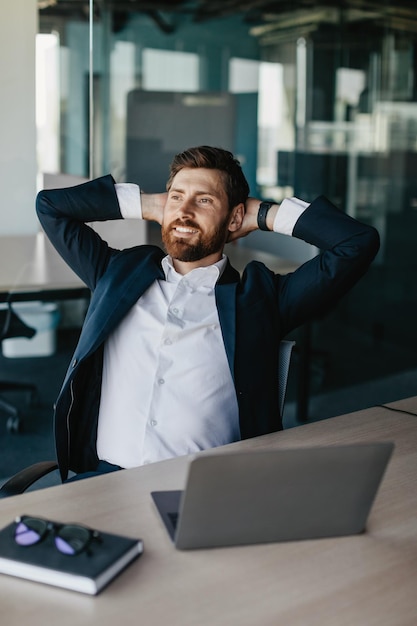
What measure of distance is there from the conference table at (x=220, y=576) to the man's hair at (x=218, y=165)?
85cm

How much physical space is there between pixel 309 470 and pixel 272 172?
4.28 meters

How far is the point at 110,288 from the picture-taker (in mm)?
2049

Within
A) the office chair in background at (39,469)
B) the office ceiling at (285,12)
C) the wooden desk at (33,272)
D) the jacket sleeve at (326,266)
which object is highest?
the office ceiling at (285,12)

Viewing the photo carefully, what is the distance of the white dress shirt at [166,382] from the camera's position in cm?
198

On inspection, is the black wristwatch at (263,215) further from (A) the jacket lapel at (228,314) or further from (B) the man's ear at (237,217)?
(A) the jacket lapel at (228,314)

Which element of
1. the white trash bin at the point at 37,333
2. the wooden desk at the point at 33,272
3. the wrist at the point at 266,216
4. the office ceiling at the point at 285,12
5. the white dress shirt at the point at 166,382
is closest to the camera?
the white dress shirt at the point at 166,382

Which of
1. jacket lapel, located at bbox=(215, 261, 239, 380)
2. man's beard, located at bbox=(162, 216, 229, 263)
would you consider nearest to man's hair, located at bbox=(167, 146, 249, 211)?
man's beard, located at bbox=(162, 216, 229, 263)

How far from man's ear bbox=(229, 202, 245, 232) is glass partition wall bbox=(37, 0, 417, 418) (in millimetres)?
2093

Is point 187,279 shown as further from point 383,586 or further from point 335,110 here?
point 335,110

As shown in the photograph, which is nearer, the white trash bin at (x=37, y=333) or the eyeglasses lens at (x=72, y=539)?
the eyeglasses lens at (x=72, y=539)

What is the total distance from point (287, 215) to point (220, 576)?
1.14 m

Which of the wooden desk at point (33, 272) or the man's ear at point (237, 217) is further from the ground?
the man's ear at point (237, 217)

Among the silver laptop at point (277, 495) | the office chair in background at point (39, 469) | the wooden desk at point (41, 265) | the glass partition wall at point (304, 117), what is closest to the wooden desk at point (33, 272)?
the wooden desk at point (41, 265)

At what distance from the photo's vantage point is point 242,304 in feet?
6.71
